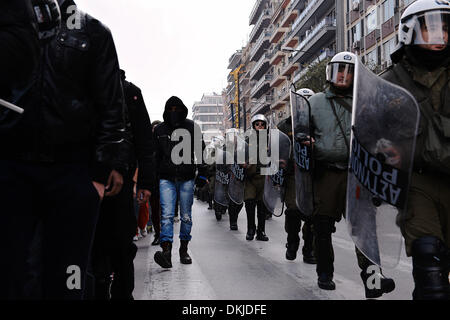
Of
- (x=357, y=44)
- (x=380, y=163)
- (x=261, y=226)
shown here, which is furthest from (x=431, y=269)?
(x=357, y=44)

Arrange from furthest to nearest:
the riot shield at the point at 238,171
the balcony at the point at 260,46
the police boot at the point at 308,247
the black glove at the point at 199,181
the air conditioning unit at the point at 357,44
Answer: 1. the balcony at the point at 260,46
2. the air conditioning unit at the point at 357,44
3. the riot shield at the point at 238,171
4. the black glove at the point at 199,181
5. the police boot at the point at 308,247

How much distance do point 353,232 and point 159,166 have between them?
9.68 feet

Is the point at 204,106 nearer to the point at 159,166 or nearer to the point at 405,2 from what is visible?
the point at 405,2

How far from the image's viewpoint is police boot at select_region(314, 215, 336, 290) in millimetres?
4188

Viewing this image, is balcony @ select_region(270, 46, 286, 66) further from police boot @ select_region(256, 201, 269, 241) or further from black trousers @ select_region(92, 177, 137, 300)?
black trousers @ select_region(92, 177, 137, 300)

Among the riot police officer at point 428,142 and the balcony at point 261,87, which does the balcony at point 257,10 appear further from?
the riot police officer at point 428,142

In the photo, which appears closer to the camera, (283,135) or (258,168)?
(283,135)

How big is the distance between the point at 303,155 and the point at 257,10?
241ft

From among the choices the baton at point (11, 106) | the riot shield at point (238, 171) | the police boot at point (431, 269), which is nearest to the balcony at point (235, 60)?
the riot shield at point (238, 171)

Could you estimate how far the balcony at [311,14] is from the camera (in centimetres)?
4234

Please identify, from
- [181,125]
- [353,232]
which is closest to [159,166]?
[181,125]

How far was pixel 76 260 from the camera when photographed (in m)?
1.94

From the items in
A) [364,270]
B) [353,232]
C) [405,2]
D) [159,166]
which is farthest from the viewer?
[405,2]

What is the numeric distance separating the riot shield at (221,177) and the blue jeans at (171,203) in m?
3.84
